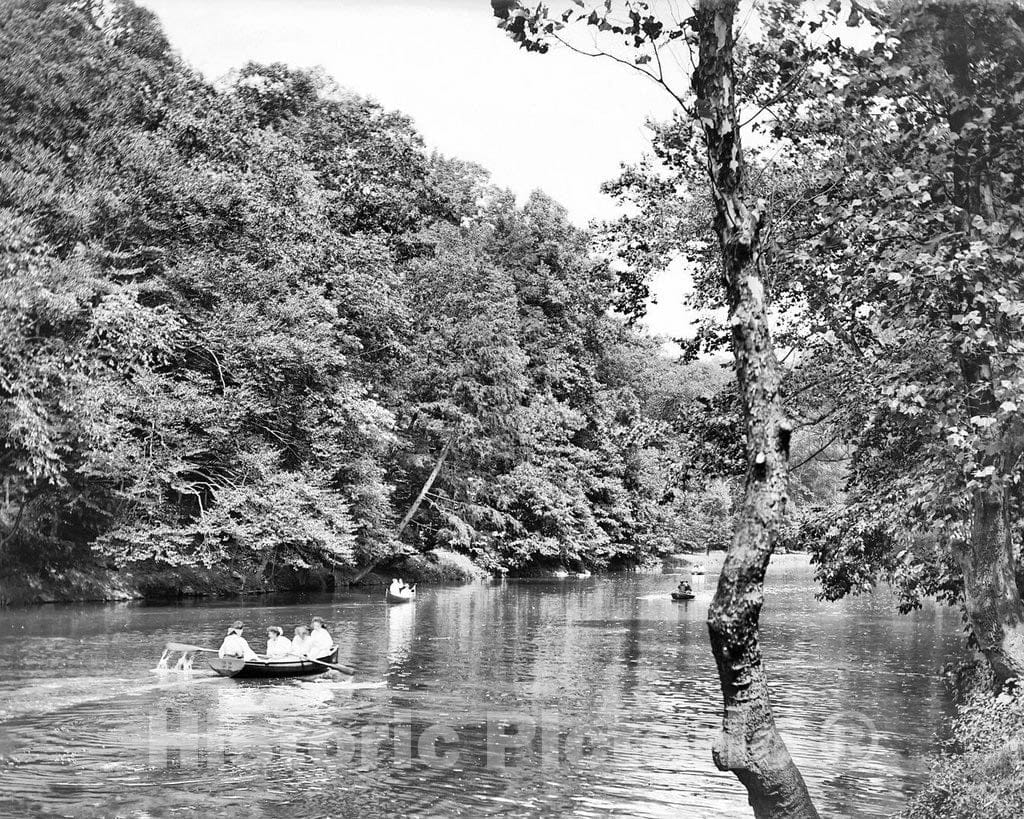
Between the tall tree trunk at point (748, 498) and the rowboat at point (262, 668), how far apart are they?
51.0ft

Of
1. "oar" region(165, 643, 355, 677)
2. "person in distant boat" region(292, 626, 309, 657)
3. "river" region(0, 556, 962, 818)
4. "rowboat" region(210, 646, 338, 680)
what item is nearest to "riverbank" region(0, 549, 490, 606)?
"river" region(0, 556, 962, 818)

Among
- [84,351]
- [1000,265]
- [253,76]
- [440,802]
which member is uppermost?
[253,76]

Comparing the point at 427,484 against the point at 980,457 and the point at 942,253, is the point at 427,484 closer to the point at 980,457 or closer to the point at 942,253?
the point at 980,457

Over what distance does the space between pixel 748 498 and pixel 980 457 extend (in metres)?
5.30

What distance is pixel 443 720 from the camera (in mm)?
17703

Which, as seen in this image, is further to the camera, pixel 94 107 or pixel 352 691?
pixel 94 107

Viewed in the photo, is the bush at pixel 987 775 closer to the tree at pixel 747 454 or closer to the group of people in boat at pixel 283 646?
the tree at pixel 747 454

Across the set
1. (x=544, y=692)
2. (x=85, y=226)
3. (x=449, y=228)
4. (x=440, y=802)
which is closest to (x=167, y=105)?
(x=85, y=226)

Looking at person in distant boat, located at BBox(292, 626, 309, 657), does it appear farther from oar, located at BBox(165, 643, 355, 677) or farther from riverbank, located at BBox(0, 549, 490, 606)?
riverbank, located at BBox(0, 549, 490, 606)

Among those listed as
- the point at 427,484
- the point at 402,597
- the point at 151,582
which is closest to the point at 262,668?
the point at 151,582

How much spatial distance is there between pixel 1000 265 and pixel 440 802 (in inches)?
330

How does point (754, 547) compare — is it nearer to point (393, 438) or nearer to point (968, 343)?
point (968, 343)

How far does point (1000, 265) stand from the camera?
1042 cm

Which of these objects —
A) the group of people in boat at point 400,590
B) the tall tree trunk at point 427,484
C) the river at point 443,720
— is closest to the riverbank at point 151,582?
the river at point 443,720
